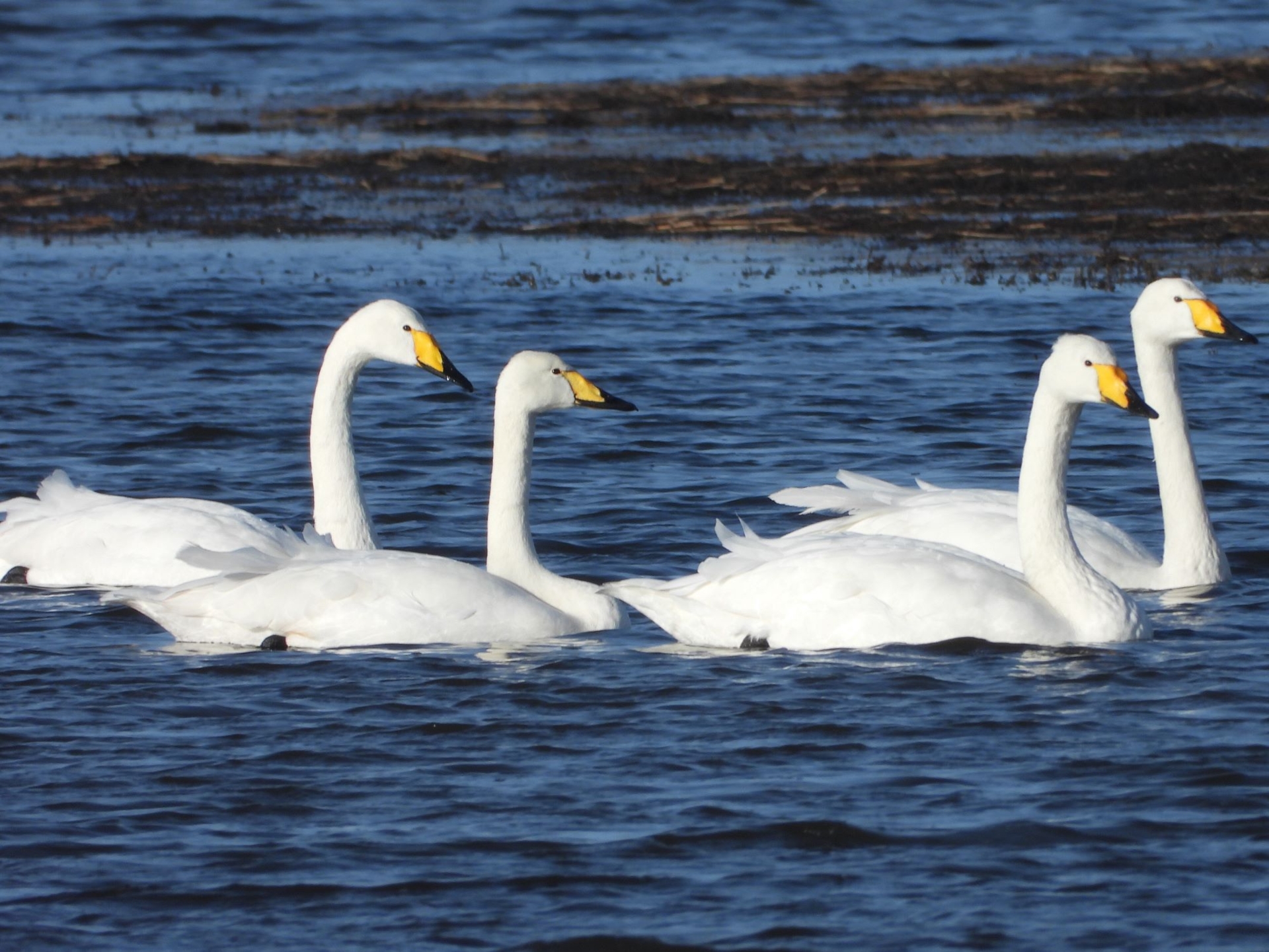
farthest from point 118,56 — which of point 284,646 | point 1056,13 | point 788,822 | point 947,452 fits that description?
point 788,822

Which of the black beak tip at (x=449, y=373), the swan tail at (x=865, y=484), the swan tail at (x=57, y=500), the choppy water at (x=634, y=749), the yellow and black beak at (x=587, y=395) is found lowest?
the choppy water at (x=634, y=749)

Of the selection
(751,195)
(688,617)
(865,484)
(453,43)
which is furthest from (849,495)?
(453,43)

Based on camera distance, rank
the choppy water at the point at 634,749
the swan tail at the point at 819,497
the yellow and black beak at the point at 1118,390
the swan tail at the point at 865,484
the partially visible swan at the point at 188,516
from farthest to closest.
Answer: the swan tail at the point at 865,484 → the swan tail at the point at 819,497 → the partially visible swan at the point at 188,516 → the yellow and black beak at the point at 1118,390 → the choppy water at the point at 634,749

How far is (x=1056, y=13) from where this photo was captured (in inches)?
1769

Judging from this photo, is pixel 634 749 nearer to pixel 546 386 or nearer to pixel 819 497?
pixel 546 386

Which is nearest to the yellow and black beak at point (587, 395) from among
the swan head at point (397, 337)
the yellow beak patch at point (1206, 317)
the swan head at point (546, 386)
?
the swan head at point (546, 386)

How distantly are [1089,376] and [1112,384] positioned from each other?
102mm

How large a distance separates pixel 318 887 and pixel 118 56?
34929mm

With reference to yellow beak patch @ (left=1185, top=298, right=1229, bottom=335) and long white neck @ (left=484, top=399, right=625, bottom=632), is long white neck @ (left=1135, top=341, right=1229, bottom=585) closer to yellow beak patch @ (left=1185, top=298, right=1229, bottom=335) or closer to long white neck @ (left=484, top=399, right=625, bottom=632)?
yellow beak patch @ (left=1185, top=298, right=1229, bottom=335)

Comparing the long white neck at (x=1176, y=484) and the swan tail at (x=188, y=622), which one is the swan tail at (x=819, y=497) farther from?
the swan tail at (x=188, y=622)

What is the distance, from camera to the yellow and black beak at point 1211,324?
10492 mm

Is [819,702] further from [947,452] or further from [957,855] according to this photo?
[947,452]

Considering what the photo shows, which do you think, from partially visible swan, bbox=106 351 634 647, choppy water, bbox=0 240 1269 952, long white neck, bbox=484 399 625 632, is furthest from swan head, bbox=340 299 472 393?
choppy water, bbox=0 240 1269 952

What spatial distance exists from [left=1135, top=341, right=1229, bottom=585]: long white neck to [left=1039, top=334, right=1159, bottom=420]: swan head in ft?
3.98
